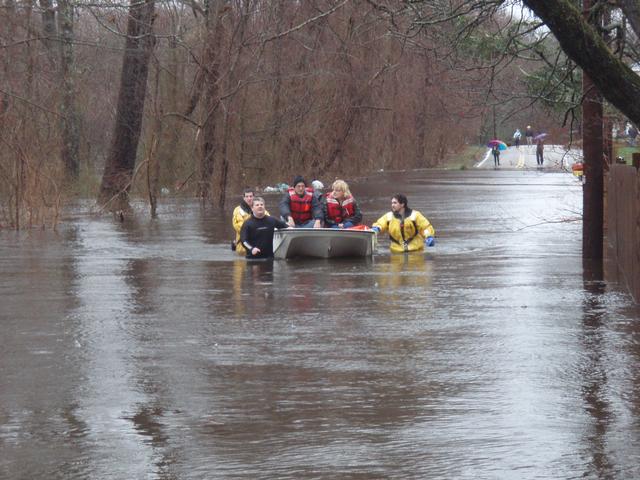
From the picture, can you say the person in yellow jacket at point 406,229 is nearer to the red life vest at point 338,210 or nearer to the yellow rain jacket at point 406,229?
the yellow rain jacket at point 406,229

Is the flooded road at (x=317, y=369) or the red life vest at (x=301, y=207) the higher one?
the red life vest at (x=301, y=207)

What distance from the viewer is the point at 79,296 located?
49.8 feet

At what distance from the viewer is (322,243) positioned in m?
20.2

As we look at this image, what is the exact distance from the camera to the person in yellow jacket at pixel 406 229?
2123 cm

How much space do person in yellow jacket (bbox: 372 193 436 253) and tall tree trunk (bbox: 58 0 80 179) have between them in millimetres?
12587

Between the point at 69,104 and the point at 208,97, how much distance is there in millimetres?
4141

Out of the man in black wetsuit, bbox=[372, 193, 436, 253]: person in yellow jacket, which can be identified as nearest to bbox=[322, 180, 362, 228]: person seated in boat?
bbox=[372, 193, 436, 253]: person in yellow jacket

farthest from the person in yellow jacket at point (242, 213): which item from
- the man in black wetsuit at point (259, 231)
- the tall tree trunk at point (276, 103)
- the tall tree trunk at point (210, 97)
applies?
the tall tree trunk at point (276, 103)

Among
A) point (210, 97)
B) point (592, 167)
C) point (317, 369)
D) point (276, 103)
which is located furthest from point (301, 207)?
point (276, 103)

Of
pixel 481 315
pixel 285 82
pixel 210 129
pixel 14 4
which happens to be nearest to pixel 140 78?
pixel 210 129

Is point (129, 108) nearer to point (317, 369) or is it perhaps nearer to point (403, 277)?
point (403, 277)

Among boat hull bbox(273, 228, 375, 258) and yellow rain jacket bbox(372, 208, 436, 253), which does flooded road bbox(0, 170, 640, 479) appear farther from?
yellow rain jacket bbox(372, 208, 436, 253)

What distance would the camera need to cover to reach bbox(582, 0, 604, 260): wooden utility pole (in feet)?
57.2

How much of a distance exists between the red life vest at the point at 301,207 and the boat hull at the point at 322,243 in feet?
3.42
